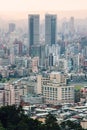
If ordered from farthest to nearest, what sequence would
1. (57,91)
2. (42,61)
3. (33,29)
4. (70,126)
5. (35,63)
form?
(33,29), (42,61), (35,63), (57,91), (70,126)

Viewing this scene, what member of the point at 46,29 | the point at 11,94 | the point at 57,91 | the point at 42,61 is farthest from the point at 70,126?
the point at 46,29

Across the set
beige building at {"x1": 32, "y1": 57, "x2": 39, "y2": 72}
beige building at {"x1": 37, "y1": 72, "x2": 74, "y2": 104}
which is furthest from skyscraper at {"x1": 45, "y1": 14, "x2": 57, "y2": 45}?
beige building at {"x1": 37, "y1": 72, "x2": 74, "y2": 104}

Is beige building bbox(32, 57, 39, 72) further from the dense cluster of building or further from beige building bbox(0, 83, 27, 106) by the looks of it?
beige building bbox(0, 83, 27, 106)

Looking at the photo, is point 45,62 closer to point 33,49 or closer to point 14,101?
point 33,49

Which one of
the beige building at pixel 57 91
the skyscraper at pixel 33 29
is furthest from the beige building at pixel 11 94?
the skyscraper at pixel 33 29

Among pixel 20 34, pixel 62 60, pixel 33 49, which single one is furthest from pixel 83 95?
pixel 20 34

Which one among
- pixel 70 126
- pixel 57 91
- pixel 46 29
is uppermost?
pixel 70 126

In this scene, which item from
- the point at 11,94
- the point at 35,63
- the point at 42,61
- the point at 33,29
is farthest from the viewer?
the point at 33,29

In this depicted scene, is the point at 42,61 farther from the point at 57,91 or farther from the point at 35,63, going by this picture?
the point at 57,91
